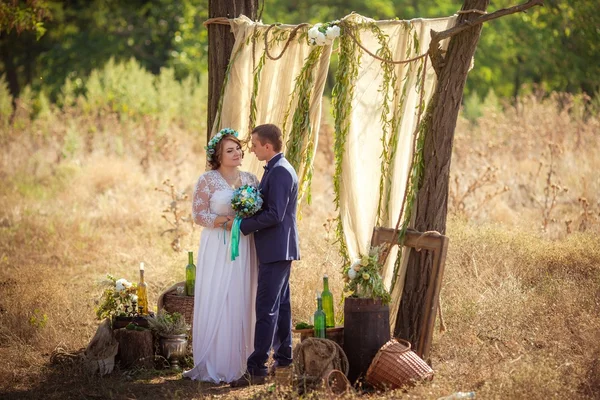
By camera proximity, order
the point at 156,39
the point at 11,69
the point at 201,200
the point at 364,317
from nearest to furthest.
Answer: the point at 364,317, the point at 201,200, the point at 156,39, the point at 11,69

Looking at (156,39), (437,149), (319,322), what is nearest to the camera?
(319,322)

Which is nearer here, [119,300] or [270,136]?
[270,136]

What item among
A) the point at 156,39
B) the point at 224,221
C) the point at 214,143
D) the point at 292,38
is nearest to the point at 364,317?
the point at 224,221

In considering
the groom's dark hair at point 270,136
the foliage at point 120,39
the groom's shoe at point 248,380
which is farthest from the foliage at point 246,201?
the foliage at point 120,39

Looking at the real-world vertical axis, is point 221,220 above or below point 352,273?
above

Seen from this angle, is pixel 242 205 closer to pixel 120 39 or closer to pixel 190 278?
pixel 190 278

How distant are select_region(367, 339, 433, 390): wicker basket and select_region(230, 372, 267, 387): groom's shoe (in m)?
0.81

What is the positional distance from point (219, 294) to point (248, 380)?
2.17 ft

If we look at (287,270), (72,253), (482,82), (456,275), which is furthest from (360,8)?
(287,270)

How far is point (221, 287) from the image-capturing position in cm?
584

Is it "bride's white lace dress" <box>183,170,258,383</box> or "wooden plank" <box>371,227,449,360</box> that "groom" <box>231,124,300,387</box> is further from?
"wooden plank" <box>371,227,449,360</box>

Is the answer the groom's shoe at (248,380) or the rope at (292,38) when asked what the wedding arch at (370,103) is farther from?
the groom's shoe at (248,380)

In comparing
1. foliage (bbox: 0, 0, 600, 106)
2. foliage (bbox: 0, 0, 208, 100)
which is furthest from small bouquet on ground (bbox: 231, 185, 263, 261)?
foliage (bbox: 0, 0, 208, 100)

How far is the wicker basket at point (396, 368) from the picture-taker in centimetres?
514
